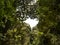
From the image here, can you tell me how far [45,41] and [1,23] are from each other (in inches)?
101

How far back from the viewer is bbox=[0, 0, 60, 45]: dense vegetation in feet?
38.4

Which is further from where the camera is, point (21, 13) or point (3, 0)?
point (21, 13)

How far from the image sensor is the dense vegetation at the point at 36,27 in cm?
1172

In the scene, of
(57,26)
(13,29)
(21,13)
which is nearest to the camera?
(57,26)

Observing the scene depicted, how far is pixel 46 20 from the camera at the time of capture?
11.9 metres

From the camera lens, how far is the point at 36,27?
1251 cm

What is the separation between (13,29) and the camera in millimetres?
12406

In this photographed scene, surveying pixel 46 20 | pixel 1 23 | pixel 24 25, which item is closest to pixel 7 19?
pixel 1 23

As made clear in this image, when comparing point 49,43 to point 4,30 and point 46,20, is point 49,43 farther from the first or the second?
point 4,30

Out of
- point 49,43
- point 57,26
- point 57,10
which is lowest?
point 49,43

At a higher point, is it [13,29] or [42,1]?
[42,1]

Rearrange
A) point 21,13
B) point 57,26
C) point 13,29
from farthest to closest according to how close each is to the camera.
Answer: point 21,13, point 13,29, point 57,26

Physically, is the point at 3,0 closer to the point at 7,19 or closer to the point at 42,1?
the point at 7,19

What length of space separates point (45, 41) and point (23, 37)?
51.6 inches
